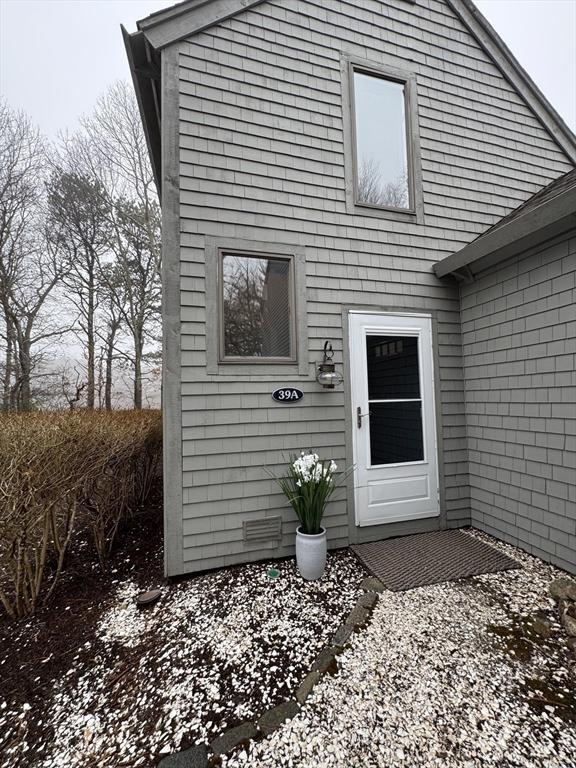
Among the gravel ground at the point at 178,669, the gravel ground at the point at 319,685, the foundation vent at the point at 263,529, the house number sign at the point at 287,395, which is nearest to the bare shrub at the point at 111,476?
the gravel ground at the point at 178,669

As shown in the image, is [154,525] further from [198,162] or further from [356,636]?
[198,162]

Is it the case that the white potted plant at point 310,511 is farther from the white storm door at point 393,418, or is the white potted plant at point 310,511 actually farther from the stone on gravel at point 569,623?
the stone on gravel at point 569,623

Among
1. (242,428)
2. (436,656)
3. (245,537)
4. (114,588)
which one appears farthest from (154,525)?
(436,656)

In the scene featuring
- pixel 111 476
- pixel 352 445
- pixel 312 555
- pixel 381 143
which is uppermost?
pixel 381 143

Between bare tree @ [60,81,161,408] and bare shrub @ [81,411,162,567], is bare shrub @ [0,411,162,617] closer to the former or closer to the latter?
bare shrub @ [81,411,162,567]

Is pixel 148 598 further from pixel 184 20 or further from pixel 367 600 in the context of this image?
pixel 184 20

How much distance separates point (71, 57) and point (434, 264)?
1722cm

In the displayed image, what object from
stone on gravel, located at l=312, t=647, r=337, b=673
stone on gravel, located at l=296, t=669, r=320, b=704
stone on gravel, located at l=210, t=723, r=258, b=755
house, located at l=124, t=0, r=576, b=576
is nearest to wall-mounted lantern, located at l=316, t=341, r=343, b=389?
house, located at l=124, t=0, r=576, b=576

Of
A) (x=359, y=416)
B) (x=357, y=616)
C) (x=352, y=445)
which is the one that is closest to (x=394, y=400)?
(x=359, y=416)

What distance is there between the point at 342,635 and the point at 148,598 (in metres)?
1.44

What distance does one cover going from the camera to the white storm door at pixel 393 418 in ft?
10.8

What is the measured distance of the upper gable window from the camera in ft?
11.5

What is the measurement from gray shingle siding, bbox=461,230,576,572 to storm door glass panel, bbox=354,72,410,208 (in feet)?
4.47

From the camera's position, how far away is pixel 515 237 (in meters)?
2.80
